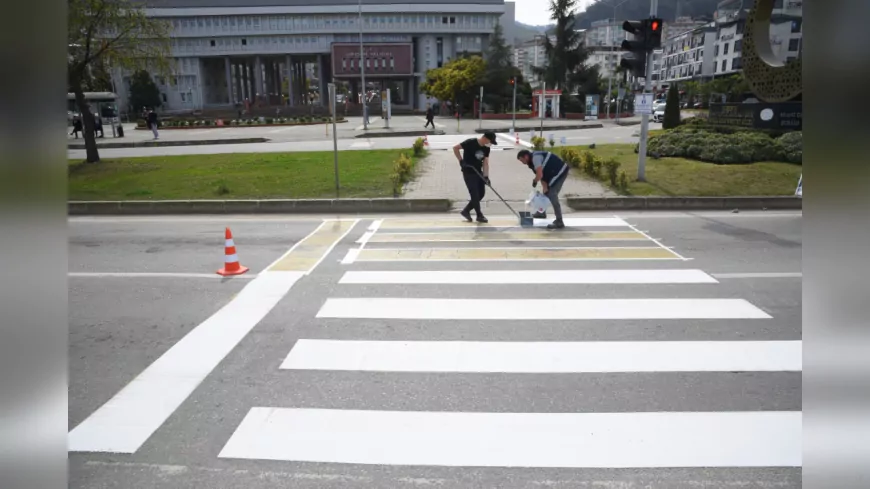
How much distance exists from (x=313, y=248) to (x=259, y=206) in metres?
4.27

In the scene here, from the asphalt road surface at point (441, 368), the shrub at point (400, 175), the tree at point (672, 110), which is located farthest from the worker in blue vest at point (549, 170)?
the tree at point (672, 110)

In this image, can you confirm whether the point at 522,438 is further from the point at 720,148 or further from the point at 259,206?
the point at 720,148

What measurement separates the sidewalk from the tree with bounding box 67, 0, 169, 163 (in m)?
10.3

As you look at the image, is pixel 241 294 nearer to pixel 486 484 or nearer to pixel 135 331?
pixel 135 331

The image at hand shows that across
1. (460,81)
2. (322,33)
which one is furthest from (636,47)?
(322,33)

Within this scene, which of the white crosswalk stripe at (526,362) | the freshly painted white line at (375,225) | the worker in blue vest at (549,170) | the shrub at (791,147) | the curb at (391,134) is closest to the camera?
the white crosswalk stripe at (526,362)

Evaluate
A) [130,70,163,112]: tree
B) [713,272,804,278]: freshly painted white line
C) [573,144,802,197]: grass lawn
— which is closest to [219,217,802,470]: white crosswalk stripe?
[713,272,804,278]: freshly painted white line

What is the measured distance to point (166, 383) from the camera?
4590 millimetres

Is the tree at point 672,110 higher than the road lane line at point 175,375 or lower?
higher

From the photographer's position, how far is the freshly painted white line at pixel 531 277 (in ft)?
22.9

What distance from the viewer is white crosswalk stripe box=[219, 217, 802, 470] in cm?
362

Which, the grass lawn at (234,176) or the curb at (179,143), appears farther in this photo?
Result: the curb at (179,143)

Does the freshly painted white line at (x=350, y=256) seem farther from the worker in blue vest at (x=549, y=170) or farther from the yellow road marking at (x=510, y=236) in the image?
the worker in blue vest at (x=549, y=170)

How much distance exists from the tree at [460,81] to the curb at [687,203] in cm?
4431
